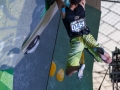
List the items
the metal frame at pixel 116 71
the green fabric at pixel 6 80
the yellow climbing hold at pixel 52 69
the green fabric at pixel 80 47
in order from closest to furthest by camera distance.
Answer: the green fabric at pixel 80 47
the green fabric at pixel 6 80
the yellow climbing hold at pixel 52 69
the metal frame at pixel 116 71

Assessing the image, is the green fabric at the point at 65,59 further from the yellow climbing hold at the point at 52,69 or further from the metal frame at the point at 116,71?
the metal frame at the point at 116,71

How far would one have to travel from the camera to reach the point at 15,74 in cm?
282

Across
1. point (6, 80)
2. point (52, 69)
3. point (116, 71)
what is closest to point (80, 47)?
point (52, 69)

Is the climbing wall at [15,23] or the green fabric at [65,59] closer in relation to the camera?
the climbing wall at [15,23]

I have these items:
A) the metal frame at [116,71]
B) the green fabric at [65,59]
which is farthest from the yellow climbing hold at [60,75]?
the metal frame at [116,71]

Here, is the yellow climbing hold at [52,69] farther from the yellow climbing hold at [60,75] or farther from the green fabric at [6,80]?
the green fabric at [6,80]

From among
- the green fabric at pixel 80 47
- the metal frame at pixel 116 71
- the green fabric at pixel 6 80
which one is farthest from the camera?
the metal frame at pixel 116 71

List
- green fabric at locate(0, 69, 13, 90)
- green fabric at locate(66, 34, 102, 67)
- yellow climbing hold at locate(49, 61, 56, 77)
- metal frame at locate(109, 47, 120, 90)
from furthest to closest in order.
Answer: metal frame at locate(109, 47, 120, 90), yellow climbing hold at locate(49, 61, 56, 77), green fabric at locate(0, 69, 13, 90), green fabric at locate(66, 34, 102, 67)

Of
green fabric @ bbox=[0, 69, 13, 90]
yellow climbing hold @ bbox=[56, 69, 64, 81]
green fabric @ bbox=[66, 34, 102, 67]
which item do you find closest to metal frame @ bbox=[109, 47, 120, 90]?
yellow climbing hold @ bbox=[56, 69, 64, 81]

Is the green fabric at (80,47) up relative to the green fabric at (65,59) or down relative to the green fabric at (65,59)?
up

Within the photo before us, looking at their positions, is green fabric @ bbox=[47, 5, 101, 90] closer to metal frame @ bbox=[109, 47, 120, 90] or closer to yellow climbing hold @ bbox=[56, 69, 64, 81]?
yellow climbing hold @ bbox=[56, 69, 64, 81]

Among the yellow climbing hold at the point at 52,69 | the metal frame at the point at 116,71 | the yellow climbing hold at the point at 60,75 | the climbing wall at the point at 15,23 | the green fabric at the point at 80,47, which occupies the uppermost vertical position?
the climbing wall at the point at 15,23

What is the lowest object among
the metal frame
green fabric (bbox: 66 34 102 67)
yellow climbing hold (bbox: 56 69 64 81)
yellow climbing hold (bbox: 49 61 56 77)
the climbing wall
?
the metal frame

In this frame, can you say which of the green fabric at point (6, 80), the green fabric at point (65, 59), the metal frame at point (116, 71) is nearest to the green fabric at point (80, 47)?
the green fabric at point (65, 59)
